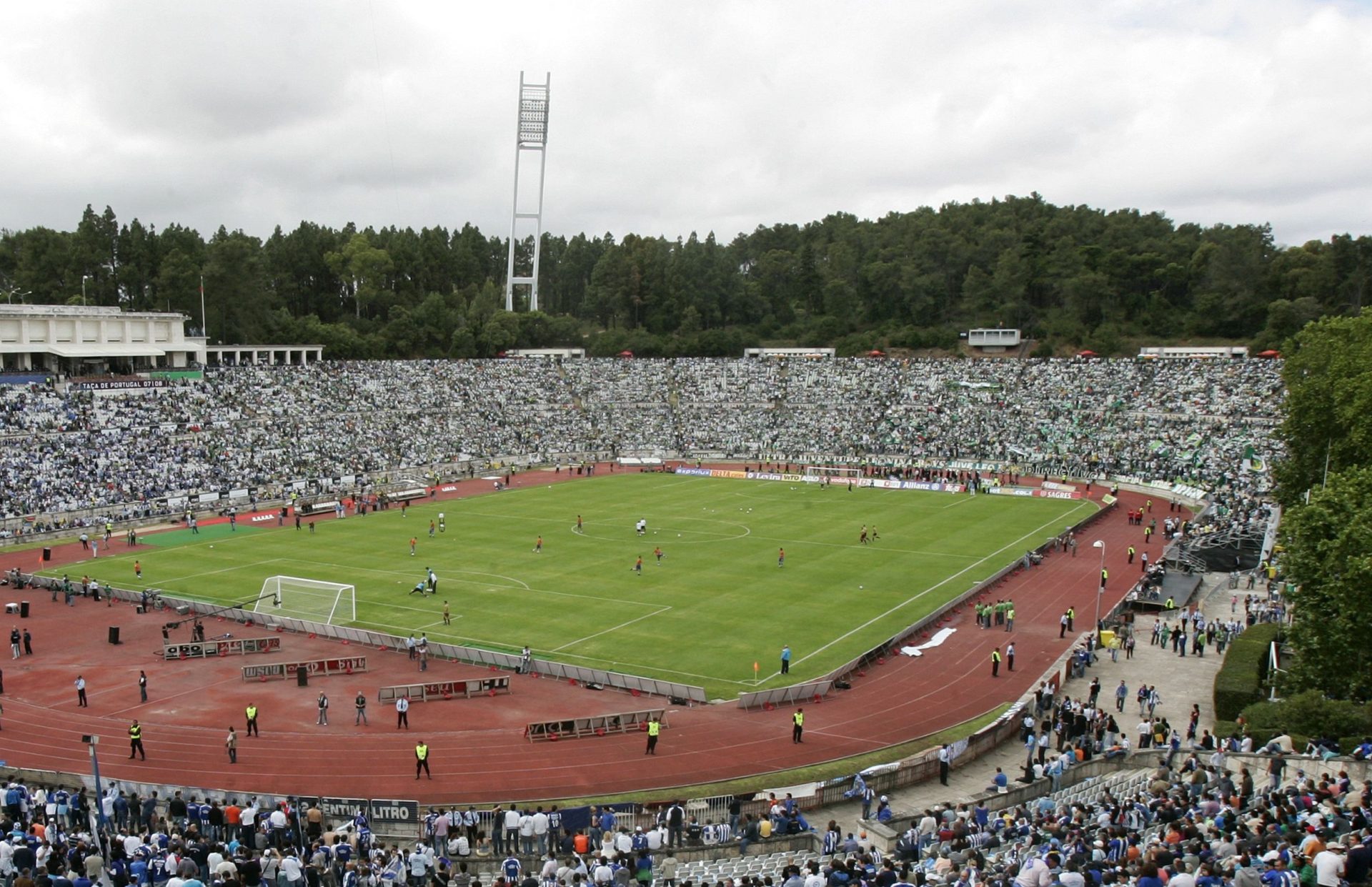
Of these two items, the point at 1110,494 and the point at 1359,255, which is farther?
the point at 1359,255

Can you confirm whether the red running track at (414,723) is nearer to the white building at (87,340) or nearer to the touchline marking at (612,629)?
the touchline marking at (612,629)

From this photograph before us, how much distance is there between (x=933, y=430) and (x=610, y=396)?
1368 inches

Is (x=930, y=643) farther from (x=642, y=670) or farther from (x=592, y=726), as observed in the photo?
(x=592, y=726)

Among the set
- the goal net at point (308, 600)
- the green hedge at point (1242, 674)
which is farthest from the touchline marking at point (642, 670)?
the green hedge at point (1242, 674)

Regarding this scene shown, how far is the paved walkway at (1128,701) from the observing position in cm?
2511

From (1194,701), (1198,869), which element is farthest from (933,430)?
(1198,869)

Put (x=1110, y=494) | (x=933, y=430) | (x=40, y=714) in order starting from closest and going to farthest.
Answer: (x=40, y=714) → (x=1110, y=494) → (x=933, y=430)

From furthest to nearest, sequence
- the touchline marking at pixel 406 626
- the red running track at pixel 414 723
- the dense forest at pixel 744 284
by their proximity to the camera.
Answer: the dense forest at pixel 744 284
the touchline marking at pixel 406 626
the red running track at pixel 414 723

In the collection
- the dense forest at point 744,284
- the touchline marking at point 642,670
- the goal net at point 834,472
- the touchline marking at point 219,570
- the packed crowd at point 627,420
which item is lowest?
the touchline marking at point 642,670

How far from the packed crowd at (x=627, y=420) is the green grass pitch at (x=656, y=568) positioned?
11116mm

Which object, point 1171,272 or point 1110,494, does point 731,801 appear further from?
point 1171,272

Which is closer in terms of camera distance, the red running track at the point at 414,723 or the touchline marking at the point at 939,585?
the red running track at the point at 414,723

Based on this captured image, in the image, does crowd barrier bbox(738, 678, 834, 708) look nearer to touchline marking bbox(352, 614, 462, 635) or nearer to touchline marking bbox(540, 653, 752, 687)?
touchline marking bbox(540, 653, 752, 687)

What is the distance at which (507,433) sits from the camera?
9706 cm
